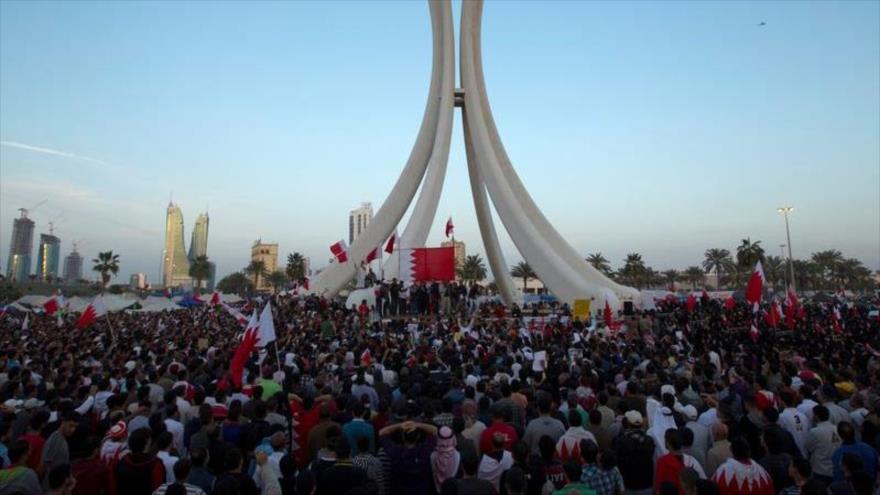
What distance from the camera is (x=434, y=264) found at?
56.6 ft

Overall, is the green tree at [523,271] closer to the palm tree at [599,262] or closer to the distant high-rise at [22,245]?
the palm tree at [599,262]

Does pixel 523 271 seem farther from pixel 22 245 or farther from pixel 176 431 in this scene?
pixel 22 245

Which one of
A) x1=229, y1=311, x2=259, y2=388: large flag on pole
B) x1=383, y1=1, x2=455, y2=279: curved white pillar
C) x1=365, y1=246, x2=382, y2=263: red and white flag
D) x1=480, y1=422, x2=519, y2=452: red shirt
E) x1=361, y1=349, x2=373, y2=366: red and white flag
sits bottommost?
x1=480, y1=422, x2=519, y2=452: red shirt

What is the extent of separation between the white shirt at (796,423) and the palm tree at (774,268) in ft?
187

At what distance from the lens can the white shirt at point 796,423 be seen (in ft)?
15.3

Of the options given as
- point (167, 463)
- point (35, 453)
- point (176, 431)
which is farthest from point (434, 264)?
point (167, 463)

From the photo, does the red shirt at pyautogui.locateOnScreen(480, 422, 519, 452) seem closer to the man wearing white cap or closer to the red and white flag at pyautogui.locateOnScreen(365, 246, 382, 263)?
the man wearing white cap

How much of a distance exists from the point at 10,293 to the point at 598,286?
148ft

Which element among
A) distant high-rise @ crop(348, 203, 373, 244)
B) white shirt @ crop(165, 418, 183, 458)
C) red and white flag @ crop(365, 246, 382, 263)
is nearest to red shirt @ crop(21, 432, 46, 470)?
white shirt @ crop(165, 418, 183, 458)

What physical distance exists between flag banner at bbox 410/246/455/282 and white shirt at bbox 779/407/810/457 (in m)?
12.5

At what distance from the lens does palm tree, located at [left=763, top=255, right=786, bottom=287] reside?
5462 centimetres

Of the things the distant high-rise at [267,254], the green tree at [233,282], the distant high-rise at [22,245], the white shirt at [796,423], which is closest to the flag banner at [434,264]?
the white shirt at [796,423]

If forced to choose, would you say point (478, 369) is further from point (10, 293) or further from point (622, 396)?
point (10, 293)

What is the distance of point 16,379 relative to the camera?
666 cm
